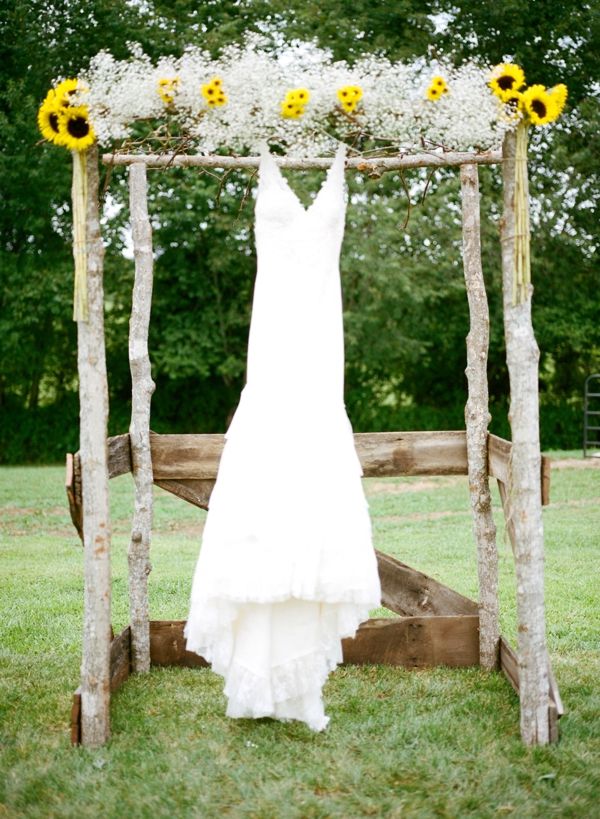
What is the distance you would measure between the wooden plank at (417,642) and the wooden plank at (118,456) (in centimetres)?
150

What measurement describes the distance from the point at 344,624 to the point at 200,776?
84cm

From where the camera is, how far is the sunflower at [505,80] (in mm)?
3568

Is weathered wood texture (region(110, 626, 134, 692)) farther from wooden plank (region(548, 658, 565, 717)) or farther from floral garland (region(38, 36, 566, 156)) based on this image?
floral garland (region(38, 36, 566, 156))

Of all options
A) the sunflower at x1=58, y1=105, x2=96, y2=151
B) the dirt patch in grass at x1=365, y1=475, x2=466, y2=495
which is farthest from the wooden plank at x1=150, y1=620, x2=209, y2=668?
the dirt patch in grass at x1=365, y1=475, x2=466, y2=495

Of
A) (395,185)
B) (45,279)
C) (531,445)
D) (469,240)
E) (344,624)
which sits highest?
(395,185)

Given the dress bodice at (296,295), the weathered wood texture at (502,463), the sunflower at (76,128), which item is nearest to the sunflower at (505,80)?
the dress bodice at (296,295)

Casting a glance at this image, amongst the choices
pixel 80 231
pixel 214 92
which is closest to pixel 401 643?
pixel 80 231

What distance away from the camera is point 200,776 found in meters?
3.37

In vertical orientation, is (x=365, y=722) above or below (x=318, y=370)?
below

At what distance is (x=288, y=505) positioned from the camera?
3.64m

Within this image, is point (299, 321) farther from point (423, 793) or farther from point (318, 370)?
point (423, 793)

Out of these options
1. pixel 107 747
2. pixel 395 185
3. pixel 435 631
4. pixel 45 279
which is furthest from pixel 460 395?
pixel 107 747

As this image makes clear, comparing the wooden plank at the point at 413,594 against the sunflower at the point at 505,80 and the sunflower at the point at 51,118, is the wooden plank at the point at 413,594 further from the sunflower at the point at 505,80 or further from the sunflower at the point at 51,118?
the sunflower at the point at 51,118

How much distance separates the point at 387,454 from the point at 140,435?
1284 millimetres
